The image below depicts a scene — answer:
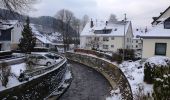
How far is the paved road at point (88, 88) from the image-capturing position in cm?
2252

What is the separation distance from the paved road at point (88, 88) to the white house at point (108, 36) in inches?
1365

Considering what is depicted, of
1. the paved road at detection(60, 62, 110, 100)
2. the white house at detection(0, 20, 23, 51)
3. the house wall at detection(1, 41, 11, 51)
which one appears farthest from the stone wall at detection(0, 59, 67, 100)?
the white house at detection(0, 20, 23, 51)

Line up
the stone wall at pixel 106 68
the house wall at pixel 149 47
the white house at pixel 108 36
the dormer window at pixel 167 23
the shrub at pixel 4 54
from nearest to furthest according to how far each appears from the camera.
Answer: the stone wall at pixel 106 68 < the house wall at pixel 149 47 < the dormer window at pixel 167 23 < the shrub at pixel 4 54 < the white house at pixel 108 36

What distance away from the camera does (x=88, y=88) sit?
26.1 metres

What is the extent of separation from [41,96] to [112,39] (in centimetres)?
4969

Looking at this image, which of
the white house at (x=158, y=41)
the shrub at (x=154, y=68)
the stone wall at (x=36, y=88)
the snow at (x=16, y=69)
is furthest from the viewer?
the white house at (x=158, y=41)

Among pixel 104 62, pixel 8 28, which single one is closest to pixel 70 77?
pixel 104 62

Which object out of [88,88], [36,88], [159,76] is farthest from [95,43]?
[159,76]

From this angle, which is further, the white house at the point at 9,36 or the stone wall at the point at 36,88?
the white house at the point at 9,36

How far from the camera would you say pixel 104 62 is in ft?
121

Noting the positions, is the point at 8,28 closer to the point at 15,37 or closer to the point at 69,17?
the point at 15,37

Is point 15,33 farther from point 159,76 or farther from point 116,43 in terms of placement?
point 159,76

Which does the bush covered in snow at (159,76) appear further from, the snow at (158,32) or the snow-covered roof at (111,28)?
the snow-covered roof at (111,28)

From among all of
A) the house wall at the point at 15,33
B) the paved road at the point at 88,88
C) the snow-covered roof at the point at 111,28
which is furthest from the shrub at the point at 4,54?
the snow-covered roof at the point at 111,28
